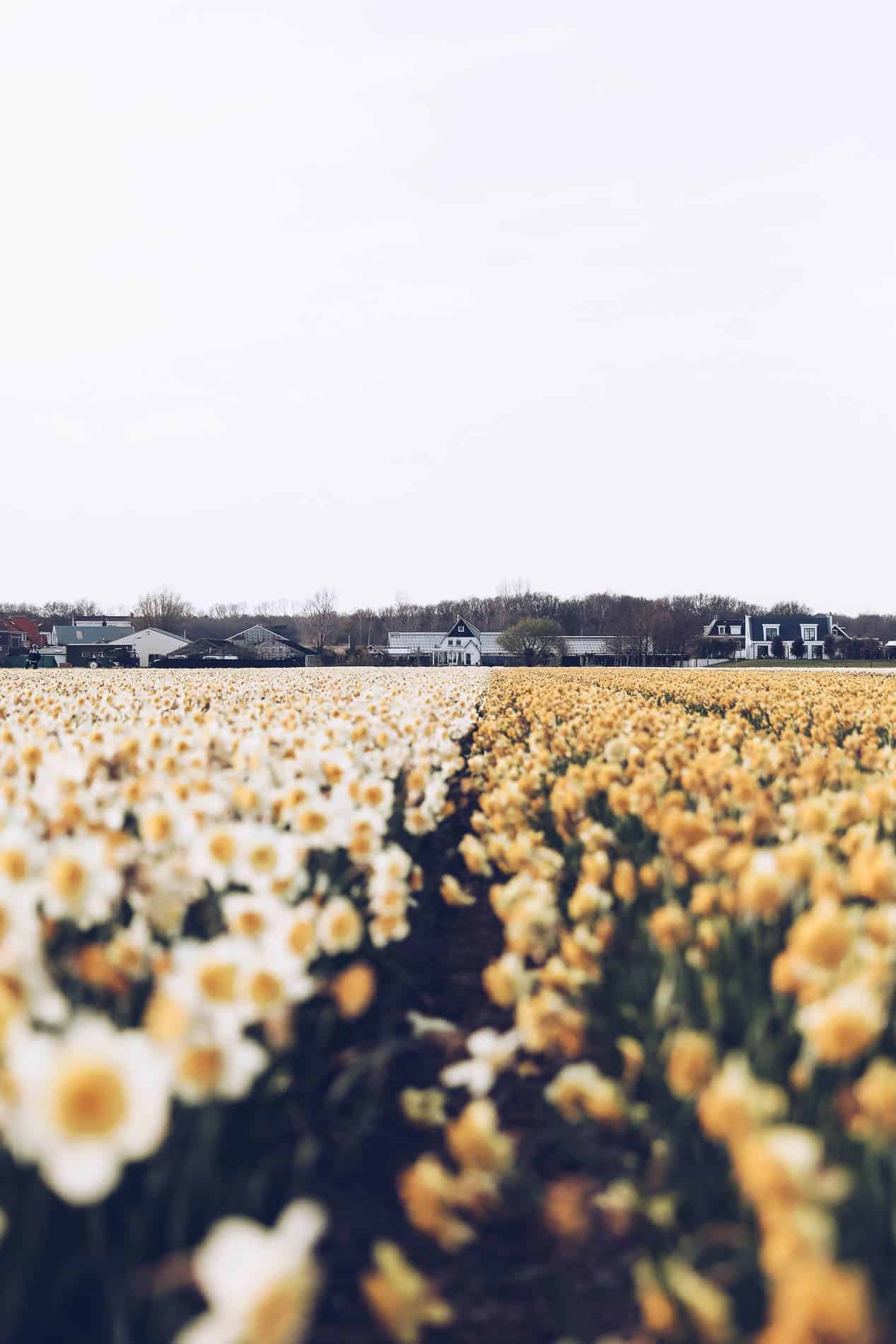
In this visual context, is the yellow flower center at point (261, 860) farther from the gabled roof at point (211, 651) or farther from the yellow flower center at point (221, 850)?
the gabled roof at point (211, 651)

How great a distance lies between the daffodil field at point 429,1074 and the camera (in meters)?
1.50

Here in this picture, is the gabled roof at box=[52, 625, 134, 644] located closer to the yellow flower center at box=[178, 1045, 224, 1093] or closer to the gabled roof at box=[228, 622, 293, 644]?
the gabled roof at box=[228, 622, 293, 644]

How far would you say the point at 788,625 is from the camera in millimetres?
102625

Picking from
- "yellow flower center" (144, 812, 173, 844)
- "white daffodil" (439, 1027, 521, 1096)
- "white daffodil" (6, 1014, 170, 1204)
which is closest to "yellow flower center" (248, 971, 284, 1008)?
"white daffodil" (6, 1014, 170, 1204)

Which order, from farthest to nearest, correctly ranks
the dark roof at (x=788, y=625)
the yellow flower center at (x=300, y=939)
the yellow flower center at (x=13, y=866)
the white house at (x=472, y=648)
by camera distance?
the dark roof at (x=788, y=625) → the white house at (x=472, y=648) → the yellow flower center at (x=13, y=866) → the yellow flower center at (x=300, y=939)

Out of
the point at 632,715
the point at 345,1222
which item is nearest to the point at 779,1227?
the point at 345,1222

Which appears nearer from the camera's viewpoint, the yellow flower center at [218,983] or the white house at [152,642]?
the yellow flower center at [218,983]

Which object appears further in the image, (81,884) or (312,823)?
(312,823)

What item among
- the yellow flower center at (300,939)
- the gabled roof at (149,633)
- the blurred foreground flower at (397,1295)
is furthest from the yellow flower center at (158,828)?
the gabled roof at (149,633)

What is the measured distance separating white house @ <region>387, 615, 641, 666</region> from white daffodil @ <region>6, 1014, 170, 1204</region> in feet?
292

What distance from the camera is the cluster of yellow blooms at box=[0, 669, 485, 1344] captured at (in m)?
1.46

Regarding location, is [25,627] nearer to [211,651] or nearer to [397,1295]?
[211,651]

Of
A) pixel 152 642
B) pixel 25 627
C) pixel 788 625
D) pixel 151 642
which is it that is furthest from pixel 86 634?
pixel 788 625

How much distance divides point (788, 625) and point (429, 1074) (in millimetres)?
104898
